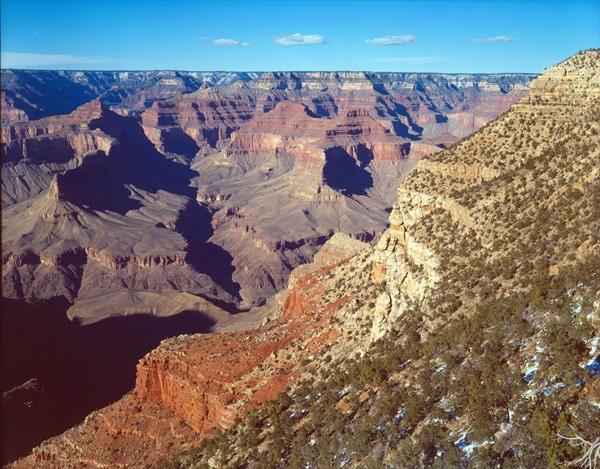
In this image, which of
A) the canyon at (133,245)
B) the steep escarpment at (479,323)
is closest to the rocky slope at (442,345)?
the steep escarpment at (479,323)

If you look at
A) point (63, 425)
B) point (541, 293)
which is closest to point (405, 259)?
point (541, 293)

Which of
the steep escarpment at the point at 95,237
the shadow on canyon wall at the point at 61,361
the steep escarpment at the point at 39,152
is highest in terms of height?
the steep escarpment at the point at 39,152

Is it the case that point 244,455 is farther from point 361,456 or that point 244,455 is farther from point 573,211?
point 573,211

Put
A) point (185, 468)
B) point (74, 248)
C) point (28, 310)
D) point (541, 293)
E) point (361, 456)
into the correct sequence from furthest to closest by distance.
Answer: point (74, 248) < point (28, 310) < point (185, 468) < point (541, 293) < point (361, 456)

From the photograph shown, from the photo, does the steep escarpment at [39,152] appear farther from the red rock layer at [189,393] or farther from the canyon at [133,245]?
the red rock layer at [189,393]

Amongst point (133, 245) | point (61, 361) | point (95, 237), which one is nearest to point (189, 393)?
point (61, 361)

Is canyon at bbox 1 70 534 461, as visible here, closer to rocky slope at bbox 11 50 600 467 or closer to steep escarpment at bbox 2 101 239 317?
steep escarpment at bbox 2 101 239 317

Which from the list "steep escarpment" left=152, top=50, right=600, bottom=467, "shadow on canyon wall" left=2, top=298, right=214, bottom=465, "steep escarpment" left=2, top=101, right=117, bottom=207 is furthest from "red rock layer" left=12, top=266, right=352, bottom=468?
"steep escarpment" left=2, top=101, right=117, bottom=207
